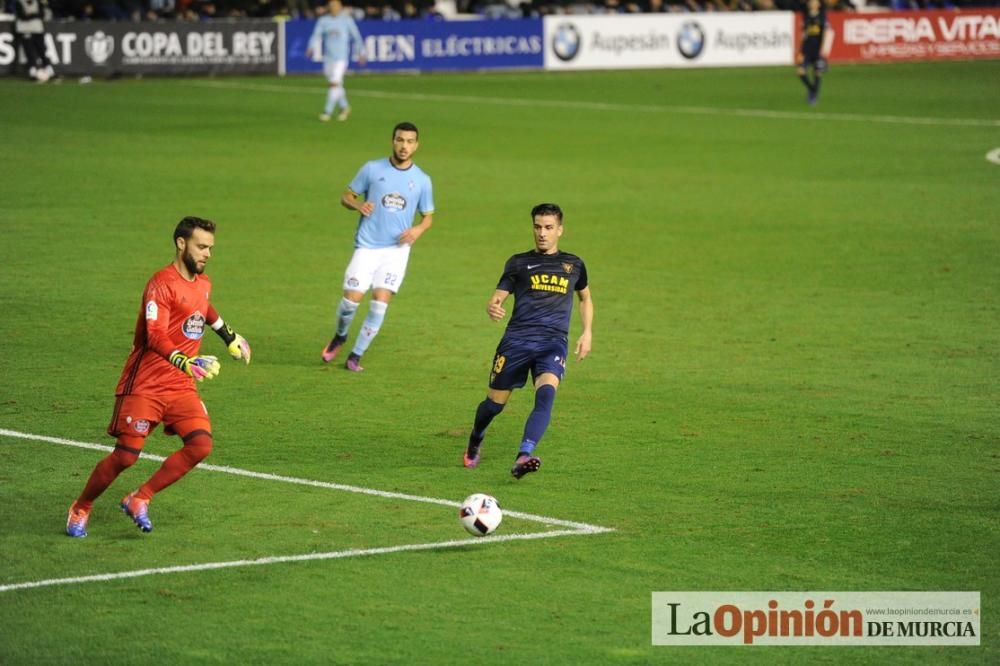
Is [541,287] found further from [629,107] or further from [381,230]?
[629,107]

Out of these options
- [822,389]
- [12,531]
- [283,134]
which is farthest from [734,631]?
[283,134]

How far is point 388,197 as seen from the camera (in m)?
16.5

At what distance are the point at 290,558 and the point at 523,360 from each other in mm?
2924

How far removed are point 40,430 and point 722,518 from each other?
6060 millimetres

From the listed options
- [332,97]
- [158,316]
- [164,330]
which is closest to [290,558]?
[164,330]

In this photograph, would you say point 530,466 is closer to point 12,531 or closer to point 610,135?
point 12,531

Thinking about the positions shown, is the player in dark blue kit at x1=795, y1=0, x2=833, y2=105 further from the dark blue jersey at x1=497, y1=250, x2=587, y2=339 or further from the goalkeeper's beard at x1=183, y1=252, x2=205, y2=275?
the goalkeeper's beard at x1=183, y1=252, x2=205, y2=275

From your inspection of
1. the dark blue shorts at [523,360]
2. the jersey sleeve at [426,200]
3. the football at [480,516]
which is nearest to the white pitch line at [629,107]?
the jersey sleeve at [426,200]

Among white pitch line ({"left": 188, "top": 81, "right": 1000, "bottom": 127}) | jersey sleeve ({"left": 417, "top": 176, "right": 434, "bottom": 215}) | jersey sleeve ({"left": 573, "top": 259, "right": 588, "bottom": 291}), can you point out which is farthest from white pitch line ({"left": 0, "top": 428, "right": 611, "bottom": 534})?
white pitch line ({"left": 188, "top": 81, "right": 1000, "bottom": 127})

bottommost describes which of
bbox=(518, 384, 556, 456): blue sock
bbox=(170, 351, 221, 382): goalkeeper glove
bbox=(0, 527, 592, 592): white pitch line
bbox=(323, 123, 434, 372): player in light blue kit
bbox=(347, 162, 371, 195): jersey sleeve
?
bbox=(0, 527, 592, 592): white pitch line

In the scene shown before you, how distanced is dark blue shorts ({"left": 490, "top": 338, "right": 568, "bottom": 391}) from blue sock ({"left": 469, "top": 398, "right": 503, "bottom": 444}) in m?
0.14

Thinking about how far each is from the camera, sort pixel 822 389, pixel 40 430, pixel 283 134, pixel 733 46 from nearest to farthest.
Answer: pixel 40 430, pixel 822 389, pixel 283 134, pixel 733 46

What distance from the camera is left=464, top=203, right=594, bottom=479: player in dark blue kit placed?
41.1 ft

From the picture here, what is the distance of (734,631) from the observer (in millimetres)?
9336
